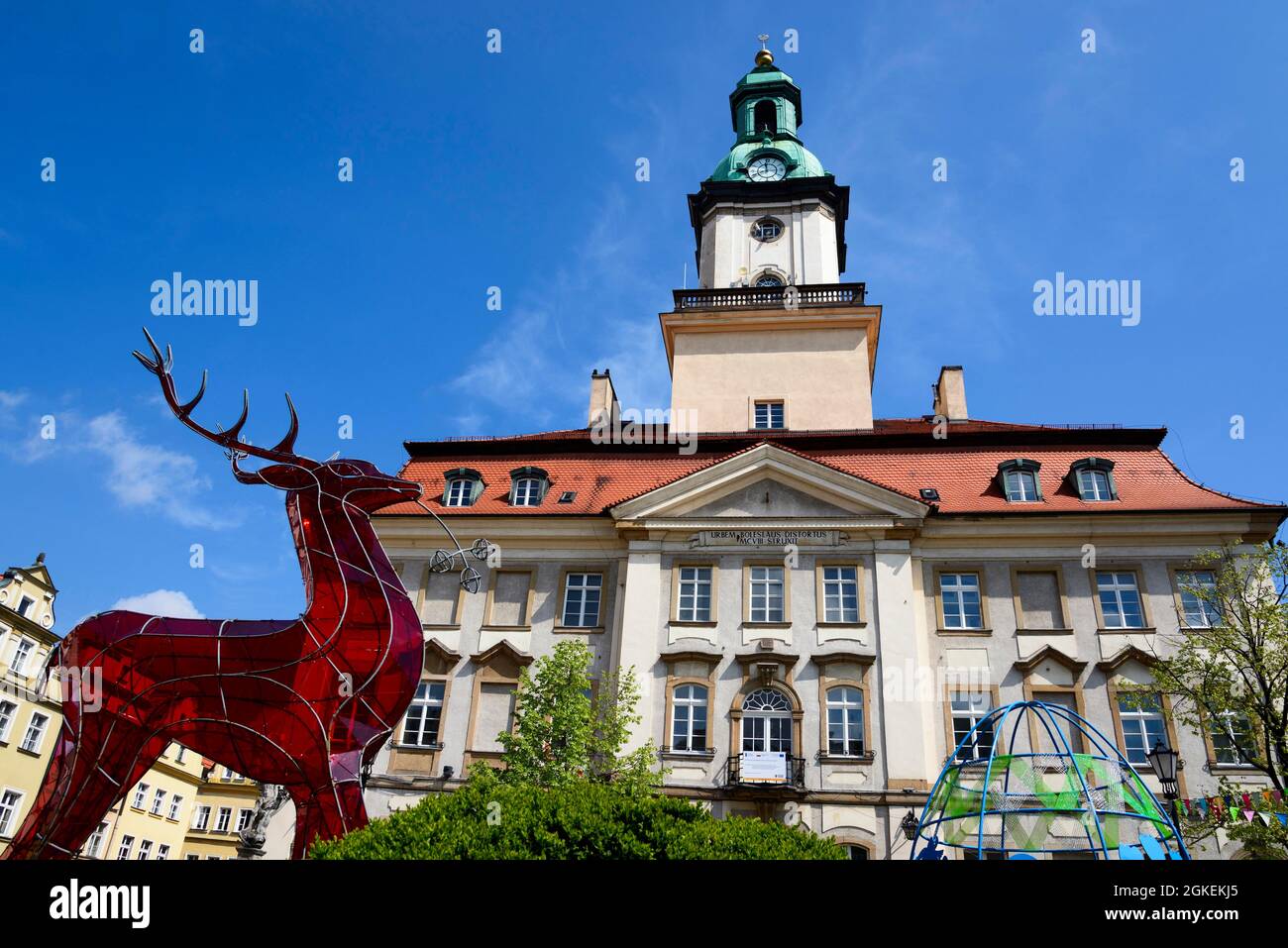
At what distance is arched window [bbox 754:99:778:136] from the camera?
1635 inches

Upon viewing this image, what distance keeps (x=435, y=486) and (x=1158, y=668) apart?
64.5ft

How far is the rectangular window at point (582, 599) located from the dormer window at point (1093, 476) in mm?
13400

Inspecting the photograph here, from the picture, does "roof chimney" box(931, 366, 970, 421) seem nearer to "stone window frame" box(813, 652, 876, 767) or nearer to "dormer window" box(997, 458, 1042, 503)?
"dormer window" box(997, 458, 1042, 503)

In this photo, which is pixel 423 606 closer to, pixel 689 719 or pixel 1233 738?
pixel 689 719

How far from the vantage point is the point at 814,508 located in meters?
24.9

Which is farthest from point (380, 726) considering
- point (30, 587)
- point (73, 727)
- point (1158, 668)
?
point (30, 587)

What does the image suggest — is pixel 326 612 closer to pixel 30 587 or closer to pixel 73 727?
pixel 73 727

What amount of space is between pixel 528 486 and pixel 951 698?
13043 mm

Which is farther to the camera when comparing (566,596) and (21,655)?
(21,655)

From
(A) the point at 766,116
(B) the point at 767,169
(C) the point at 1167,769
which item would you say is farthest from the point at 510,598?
(A) the point at 766,116

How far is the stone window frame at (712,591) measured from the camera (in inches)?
937

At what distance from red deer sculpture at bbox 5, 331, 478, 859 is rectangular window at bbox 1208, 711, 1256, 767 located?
15.0 m

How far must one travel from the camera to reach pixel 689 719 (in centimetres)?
2266

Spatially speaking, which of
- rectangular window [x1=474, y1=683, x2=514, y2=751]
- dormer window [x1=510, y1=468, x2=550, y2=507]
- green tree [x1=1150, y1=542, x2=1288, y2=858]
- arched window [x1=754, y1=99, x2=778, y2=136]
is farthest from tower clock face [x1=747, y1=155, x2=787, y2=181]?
rectangular window [x1=474, y1=683, x2=514, y2=751]
